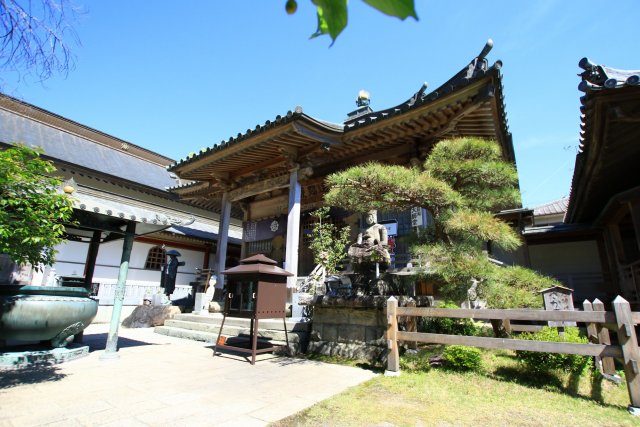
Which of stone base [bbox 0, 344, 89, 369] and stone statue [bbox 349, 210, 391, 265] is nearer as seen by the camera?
stone base [bbox 0, 344, 89, 369]

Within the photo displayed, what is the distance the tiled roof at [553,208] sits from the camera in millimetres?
14152

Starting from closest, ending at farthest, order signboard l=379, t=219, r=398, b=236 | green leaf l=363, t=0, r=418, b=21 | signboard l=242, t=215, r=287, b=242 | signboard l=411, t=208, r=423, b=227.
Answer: green leaf l=363, t=0, r=418, b=21
signboard l=411, t=208, r=423, b=227
signboard l=379, t=219, r=398, b=236
signboard l=242, t=215, r=287, b=242

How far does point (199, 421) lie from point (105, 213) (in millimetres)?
4081

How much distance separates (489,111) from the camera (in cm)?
675

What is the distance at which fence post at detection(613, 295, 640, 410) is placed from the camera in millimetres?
3383

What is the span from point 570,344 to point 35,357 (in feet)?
24.0

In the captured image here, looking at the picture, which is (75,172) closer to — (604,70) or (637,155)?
(604,70)

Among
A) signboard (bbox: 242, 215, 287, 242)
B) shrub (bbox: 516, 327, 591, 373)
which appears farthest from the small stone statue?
shrub (bbox: 516, 327, 591, 373)

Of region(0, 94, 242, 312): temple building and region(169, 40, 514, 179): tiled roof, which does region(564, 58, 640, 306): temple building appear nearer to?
region(169, 40, 514, 179): tiled roof

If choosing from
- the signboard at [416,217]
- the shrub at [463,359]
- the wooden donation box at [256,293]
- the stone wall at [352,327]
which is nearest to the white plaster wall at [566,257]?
the signboard at [416,217]

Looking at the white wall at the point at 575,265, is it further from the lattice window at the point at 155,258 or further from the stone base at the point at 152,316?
the lattice window at the point at 155,258

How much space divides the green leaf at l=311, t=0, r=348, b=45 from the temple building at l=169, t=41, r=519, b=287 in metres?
6.18

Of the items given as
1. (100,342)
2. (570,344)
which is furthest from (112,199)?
(570,344)

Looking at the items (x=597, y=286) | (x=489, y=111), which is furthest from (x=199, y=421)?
(x=597, y=286)
